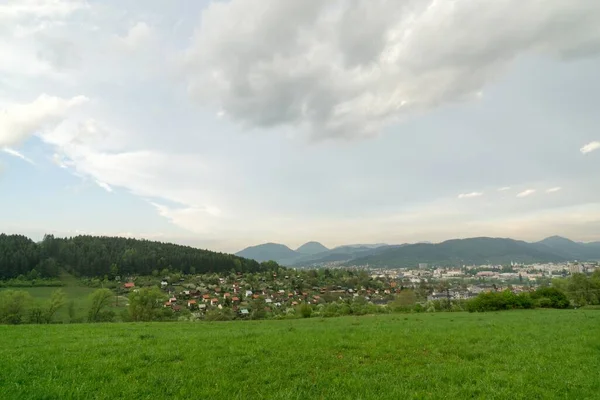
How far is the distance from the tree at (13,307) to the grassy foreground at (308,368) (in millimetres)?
64952

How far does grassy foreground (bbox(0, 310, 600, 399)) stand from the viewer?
834 cm

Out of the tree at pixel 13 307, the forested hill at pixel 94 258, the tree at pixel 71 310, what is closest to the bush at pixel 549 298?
the tree at pixel 13 307

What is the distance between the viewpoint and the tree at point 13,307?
62.1 m

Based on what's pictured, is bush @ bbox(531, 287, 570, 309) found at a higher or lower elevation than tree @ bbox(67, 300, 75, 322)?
higher

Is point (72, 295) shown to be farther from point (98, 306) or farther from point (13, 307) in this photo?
point (13, 307)

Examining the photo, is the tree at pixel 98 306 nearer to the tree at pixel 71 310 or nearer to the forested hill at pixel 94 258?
the tree at pixel 71 310

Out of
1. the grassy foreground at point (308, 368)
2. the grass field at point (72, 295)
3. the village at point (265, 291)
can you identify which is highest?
the grassy foreground at point (308, 368)

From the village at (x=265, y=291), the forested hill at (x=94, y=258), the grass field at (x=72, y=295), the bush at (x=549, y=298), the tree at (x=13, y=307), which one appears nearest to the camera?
the bush at (x=549, y=298)

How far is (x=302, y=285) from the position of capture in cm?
17762

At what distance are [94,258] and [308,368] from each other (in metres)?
180

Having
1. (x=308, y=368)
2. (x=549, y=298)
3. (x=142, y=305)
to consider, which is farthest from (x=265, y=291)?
Result: (x=308, y=368)

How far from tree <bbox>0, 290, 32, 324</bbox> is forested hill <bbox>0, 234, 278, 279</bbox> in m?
84.9

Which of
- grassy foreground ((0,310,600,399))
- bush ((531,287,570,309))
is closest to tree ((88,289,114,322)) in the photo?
grassy foreground ((0,310,600,399))

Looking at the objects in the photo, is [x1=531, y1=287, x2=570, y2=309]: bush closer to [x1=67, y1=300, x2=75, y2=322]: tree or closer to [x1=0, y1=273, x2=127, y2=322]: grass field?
[x1=0, y1=273, x2=127, y2=322]: grass field
